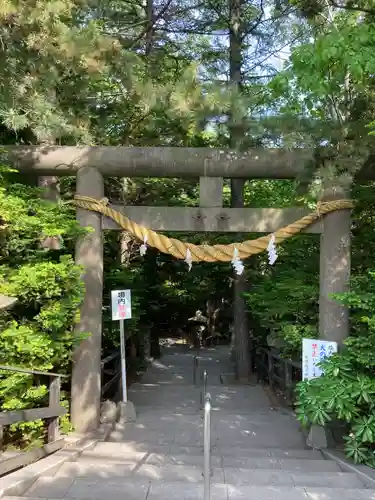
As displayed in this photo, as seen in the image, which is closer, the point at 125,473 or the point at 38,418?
the point at 125,473

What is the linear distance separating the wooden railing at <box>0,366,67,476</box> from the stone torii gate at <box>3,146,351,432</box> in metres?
0.58

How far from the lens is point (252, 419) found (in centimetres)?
616

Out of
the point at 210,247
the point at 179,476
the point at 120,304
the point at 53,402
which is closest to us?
the point at 179,476

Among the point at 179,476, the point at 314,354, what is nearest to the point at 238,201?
the point at 314,354

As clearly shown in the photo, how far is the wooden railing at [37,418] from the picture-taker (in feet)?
11.9

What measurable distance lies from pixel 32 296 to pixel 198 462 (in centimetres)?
240

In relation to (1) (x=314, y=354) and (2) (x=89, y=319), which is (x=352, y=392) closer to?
(1) (x=314, y=354)

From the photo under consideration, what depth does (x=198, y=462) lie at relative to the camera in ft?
14.4

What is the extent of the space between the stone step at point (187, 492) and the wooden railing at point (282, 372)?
109 inches

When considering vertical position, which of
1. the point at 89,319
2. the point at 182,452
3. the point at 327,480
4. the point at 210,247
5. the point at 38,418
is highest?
the point at 210,247

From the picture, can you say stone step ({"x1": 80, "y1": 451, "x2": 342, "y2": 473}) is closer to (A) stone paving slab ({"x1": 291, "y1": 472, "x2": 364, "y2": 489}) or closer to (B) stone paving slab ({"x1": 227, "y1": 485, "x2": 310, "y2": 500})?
(A) stone paving slab ({"x1": 291, "y1": 472, "x2": 364, "y2": 489})

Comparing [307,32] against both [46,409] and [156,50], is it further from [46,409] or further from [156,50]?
[46,409]

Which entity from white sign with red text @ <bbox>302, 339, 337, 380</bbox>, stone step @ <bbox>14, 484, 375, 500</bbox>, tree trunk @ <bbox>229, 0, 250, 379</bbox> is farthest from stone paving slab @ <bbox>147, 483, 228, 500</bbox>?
tree trunk @ <bbox>229, 0, 250, 379</bbox>

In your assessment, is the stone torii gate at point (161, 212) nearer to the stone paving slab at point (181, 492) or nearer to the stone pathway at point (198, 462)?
the stone pathway at point (198, 462)
